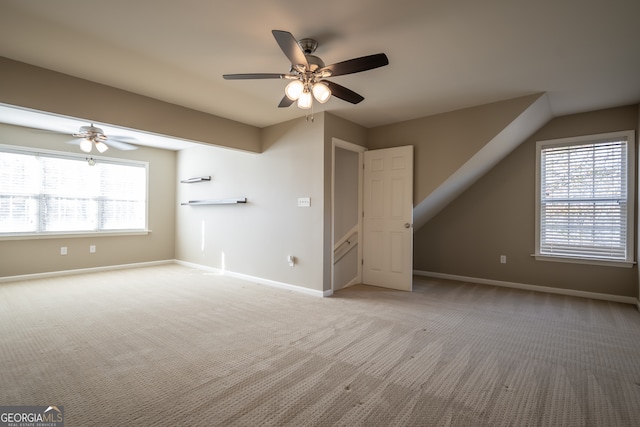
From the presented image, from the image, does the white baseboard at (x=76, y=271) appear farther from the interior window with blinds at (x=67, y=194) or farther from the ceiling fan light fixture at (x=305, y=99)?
the ceiling fan light fixture at (x=305, y=99)

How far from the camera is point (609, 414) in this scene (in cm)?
183

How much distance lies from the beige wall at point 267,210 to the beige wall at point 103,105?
31.5 inches

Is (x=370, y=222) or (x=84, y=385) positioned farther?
(x=370, y=222)

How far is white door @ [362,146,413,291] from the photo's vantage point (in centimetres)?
462

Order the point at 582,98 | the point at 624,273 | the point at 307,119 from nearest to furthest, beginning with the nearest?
the point at 582,98
the point at 624,273
the point at 307,119

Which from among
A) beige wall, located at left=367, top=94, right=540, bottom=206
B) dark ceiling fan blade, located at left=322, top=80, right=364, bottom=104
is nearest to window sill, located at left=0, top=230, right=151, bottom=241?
beige wall, located at left=367, top=94, right=540, bottom=206

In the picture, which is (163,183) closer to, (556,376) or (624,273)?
(556,376)

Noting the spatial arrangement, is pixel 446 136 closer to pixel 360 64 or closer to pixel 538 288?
pixel 360 64

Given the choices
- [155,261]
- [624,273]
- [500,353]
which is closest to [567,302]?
[624,273]

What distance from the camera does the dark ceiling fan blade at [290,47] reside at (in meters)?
1.98

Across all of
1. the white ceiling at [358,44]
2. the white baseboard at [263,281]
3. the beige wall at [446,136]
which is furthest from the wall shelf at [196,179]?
the beige wall at [446,136]

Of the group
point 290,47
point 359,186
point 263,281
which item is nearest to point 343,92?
point 290,47

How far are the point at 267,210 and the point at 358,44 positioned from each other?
3.04 m

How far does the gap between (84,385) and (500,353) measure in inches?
123
